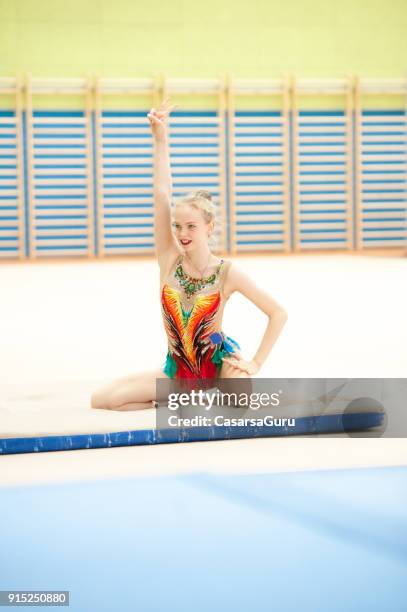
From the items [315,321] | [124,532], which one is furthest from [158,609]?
[315,321]

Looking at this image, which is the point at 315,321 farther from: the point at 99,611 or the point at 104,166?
the point at 104,166

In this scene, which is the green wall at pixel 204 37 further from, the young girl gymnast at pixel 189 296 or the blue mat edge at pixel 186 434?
the blue mat edge at pixel 186 434

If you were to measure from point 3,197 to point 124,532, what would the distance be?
1203 centimetres

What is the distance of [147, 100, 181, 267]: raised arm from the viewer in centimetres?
353

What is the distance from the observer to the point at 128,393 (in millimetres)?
3559

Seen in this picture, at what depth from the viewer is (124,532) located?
7.36 ft

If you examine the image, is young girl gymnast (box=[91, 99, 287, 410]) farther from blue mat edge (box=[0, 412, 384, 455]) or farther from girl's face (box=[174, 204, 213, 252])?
blue mat edge (box=[0, 412, 384, 455])

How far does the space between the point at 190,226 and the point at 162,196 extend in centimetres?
18

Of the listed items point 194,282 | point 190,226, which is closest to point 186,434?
point 194,282

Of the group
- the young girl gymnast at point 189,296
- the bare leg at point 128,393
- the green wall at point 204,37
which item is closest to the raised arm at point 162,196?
the young girl gymnast at point 189,296

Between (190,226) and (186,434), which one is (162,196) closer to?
(190,226)

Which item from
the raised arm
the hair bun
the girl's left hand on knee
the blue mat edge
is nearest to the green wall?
the raised arm

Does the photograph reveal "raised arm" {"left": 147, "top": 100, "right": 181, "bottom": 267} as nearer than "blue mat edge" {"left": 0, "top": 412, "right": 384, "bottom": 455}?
No

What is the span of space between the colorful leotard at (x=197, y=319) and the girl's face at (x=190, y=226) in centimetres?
11
